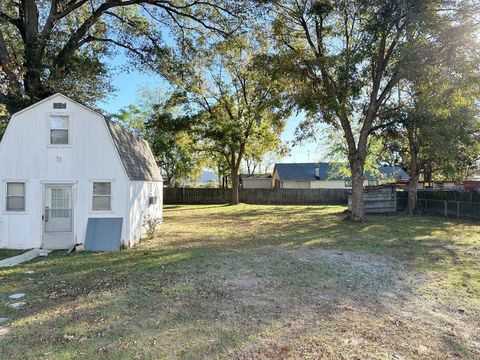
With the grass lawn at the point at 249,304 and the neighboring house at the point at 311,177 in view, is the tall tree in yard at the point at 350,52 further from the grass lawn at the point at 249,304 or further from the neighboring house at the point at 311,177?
the neighboring house at the point at 311,177

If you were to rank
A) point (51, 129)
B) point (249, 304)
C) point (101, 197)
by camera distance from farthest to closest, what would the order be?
1. point (101, 197)
2. point (51, 129)
3. point (249, 304)

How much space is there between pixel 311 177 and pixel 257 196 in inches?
469

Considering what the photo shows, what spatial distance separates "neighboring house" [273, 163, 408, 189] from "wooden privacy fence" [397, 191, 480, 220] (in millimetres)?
18360

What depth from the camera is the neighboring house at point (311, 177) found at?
39.9 m

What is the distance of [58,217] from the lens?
32.3ft

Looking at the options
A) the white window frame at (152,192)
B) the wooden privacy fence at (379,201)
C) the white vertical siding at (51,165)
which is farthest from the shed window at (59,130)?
the wooden privacy fence at (379,201)

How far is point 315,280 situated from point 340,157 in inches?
1085

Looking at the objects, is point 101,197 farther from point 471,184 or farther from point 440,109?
point 471,184

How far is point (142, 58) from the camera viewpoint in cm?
1697

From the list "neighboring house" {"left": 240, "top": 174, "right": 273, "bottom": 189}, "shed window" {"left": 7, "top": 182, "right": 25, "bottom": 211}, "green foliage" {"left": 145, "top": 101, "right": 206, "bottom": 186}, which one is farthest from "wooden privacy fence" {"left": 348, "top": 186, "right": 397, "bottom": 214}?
"neighboring house" {"left": 240, "top": 174, "right": 273, "bottom": 189}

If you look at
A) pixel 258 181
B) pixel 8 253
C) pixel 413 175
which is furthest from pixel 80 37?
pixel 258 181

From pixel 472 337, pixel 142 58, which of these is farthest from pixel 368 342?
pixel 142 58

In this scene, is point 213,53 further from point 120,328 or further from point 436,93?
point 120,328

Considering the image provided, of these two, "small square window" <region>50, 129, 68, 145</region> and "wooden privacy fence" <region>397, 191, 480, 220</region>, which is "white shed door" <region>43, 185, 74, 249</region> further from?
"wooden privacy fence" <region>397, 191, 480, 220</region>
